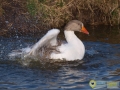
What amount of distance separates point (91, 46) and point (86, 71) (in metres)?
2.35

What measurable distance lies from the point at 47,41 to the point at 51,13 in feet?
9.55

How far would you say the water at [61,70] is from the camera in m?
8.06

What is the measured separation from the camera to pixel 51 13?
12.5 m

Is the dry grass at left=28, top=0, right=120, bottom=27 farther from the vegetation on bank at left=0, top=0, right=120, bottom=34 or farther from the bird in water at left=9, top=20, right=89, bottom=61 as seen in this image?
the bird in water at left=9, top=20, right=89, bottom=61

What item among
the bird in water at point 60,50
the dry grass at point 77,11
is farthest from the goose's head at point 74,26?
the dry grass at point 77,11

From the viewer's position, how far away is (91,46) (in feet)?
36.8

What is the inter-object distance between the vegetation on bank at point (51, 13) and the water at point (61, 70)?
3.22 ft

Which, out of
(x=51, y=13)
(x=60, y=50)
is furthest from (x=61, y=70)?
(x=51, y=13)

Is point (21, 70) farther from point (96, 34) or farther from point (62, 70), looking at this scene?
point (96, 34)

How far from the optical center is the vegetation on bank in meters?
12.5

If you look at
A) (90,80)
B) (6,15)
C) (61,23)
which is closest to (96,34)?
(61,23)

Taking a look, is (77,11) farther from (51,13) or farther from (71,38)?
(71,38)

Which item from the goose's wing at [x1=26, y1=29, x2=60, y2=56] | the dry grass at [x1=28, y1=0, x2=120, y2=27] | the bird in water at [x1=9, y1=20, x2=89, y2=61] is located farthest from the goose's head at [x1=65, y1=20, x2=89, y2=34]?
the dry grass at [x1=28, y1=0, x2=120, y2=27]

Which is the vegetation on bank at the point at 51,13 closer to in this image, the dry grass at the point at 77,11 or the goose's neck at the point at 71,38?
the dry grass at the point at 77,11
